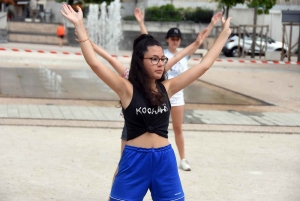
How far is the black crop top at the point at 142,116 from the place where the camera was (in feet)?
13.5

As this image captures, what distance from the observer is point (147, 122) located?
163 inches

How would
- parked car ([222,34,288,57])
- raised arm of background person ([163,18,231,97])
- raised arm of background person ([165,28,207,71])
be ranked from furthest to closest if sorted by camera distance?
1. parked car ([222,34,288,57])
2. raised arm of background person ([165,28,207,71])
3. raised arm of background person ([163,18,231,97])

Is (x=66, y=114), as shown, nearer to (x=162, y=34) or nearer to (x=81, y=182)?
(x=81, y=182)

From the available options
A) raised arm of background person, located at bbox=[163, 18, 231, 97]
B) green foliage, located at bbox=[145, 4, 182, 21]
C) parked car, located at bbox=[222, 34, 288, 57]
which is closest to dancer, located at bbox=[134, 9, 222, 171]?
raised arm of background person, located at bbox=[163, 18, 231, 97]

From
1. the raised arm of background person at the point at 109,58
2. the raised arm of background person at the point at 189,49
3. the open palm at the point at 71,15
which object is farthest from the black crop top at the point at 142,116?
the raised arm of background person at the point at 189,49

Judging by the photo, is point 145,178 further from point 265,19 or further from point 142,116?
point 265,19

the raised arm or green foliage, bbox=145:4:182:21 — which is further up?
the raised arm

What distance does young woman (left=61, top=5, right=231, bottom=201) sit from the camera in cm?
407

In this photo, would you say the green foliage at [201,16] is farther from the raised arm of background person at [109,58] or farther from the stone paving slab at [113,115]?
the raised arm of background person at [109,58]

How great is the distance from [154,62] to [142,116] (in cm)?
Result: 36

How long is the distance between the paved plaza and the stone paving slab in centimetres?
2

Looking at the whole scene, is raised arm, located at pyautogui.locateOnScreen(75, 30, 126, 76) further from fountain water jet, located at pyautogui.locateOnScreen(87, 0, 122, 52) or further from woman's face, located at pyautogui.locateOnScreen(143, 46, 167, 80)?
fountain water jet, located at pyautogui.locateOnScreen(87, 0, 122, 52)

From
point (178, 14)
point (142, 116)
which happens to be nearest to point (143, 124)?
point (142, 116)

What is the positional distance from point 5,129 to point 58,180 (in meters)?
3.03
